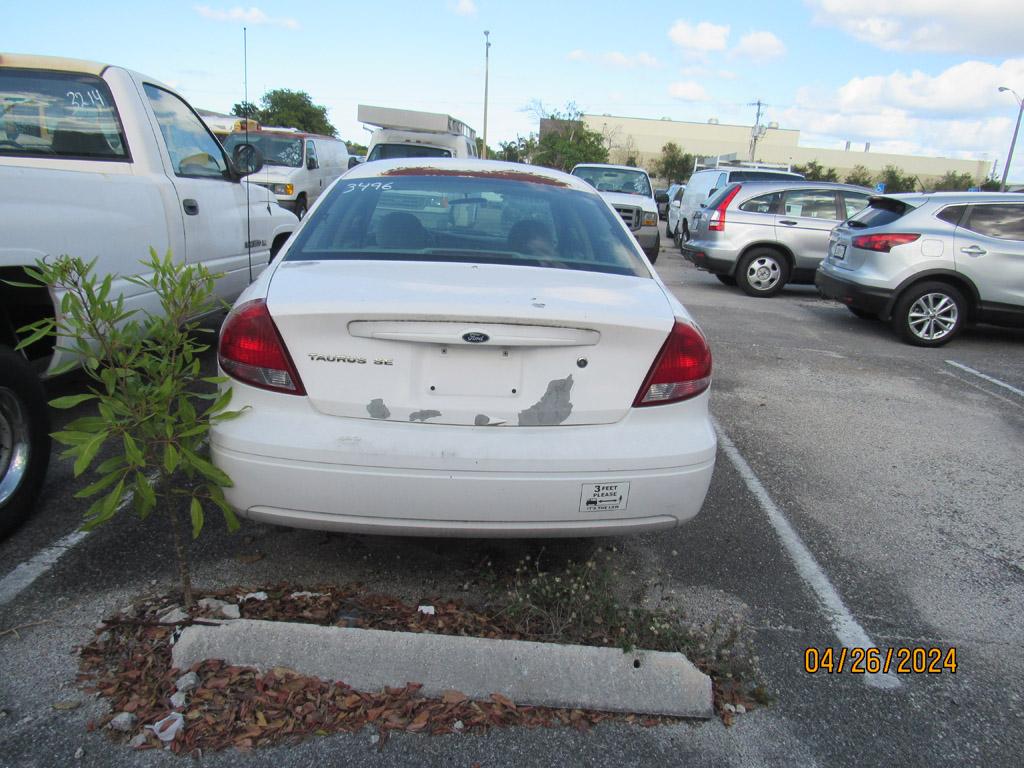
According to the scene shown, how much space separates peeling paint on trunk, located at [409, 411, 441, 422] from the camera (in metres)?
2.52

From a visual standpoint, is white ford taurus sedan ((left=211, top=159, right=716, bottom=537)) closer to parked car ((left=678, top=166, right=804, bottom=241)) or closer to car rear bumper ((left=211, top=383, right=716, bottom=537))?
car rear bumper ((left=211, top=383, right=716, bottom=537))

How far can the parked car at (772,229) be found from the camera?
11.7m

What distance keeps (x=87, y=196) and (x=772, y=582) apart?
3.72 m

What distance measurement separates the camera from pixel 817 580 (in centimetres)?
330

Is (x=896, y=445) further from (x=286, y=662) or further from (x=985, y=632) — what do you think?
(x=286, y=662)

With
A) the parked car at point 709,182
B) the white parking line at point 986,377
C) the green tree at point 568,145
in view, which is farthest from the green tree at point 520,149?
the white parking line at point 986,377

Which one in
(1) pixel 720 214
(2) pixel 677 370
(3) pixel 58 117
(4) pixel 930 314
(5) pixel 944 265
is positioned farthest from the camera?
(1) pixel 720 214

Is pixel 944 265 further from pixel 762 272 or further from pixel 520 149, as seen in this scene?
pixel 520 149

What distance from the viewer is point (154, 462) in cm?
263

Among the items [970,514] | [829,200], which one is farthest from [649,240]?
[970,514]

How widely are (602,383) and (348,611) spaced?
1287 millimetres

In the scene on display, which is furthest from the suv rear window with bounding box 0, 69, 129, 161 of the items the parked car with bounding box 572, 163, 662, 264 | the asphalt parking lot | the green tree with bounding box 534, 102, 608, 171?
the green tree with bounding box 534, 102, 608, 171
